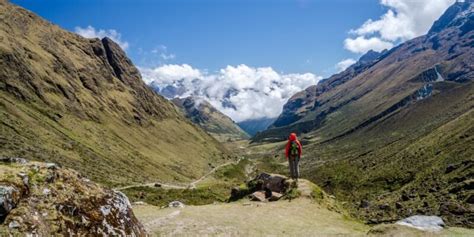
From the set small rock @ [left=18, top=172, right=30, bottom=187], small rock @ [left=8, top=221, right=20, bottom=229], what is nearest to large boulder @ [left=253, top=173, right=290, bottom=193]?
small rock @ [left=18, top=172, right=30, bottom=187]

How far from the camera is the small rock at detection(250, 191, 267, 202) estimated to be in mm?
46625

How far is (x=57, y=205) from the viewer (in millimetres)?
19375

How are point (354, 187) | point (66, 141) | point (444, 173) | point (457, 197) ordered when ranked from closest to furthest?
point (457, 197)
point (444, 173)
point (354, 187)
point (66, 141)

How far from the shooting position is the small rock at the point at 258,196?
153 ft

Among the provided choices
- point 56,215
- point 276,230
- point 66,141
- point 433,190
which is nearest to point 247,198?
point 276,230

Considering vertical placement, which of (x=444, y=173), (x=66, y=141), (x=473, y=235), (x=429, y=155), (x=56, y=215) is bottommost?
(x=473, y=235)

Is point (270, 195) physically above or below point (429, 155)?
below

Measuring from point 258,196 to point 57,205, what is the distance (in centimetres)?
3030

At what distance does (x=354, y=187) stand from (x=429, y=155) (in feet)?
83.9

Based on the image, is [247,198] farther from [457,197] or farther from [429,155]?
[429,155]

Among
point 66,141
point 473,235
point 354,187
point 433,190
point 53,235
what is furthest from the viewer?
point 66,141

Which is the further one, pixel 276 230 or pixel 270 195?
pixel 270 195

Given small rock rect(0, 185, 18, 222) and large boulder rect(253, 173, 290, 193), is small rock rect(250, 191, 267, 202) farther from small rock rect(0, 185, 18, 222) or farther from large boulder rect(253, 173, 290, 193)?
small rock rect(0, 185, 18, 222)

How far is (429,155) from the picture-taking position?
126 meters
